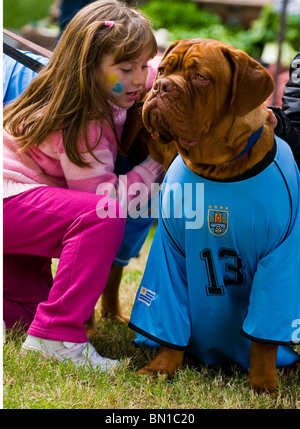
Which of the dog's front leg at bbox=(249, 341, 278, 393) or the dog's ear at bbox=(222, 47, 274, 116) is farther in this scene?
the dog's front leg at bbox=(249, 341, 278, 393)

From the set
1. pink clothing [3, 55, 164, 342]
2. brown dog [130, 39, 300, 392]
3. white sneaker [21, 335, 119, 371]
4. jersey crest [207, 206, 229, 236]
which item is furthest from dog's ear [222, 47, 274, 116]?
white sneaker [21, 335, 119, 371]

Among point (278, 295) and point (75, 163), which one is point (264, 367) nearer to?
point (278, 295)

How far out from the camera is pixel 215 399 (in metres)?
2.31

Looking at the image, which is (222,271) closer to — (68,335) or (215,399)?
(215,399)

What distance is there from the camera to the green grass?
87.5 inches

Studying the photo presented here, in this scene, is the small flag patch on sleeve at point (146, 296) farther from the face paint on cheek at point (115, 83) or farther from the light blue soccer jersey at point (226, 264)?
the face paint on cheek at point (115, 83)

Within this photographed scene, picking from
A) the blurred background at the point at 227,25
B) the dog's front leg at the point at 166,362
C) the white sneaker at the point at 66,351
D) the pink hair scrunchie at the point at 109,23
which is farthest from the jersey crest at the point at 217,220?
the blurred background at the point at 227,25

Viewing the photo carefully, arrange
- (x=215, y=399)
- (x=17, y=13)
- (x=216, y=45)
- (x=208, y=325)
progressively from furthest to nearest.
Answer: (x=17, y=13), (x=208, y=325), (x=215, y=399), (x=216, y=45)

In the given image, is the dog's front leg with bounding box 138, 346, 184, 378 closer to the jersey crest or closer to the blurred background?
the jersey crest

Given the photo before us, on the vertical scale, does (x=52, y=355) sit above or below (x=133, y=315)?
below

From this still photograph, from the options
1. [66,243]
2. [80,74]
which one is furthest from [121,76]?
[66,243]

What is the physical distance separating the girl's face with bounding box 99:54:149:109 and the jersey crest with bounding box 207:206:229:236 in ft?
2.03
